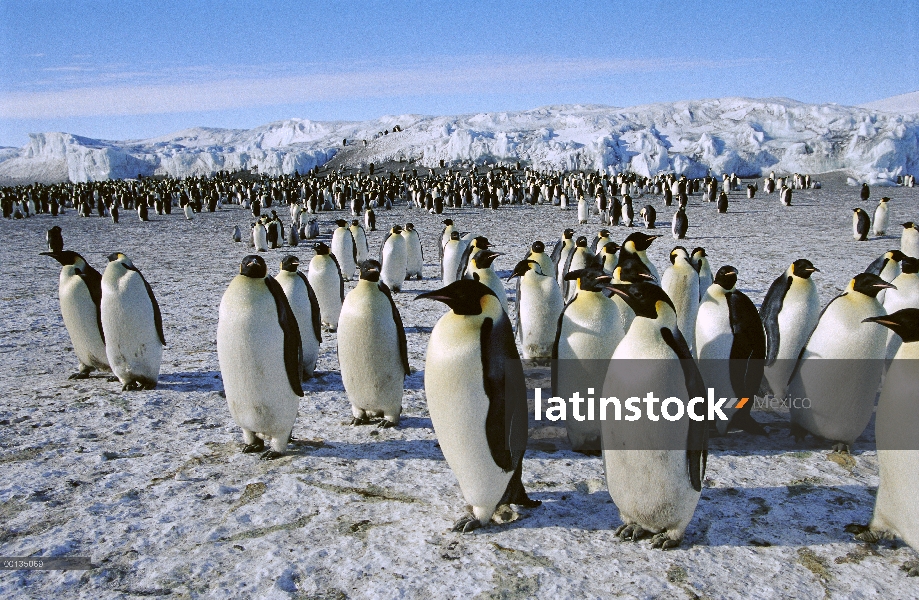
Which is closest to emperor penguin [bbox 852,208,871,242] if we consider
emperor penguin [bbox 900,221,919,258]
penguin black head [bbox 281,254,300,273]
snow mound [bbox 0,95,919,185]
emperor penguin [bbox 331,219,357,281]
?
emperor penguin [bbox 900,221,919,258]

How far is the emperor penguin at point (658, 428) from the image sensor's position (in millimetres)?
2838

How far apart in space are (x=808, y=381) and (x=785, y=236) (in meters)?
13.4

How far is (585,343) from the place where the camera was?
13.4ft

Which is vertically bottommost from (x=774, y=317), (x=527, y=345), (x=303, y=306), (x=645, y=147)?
(x=527, y=345)

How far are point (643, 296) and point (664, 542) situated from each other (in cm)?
119

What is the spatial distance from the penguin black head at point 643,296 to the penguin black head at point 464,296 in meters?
0.63

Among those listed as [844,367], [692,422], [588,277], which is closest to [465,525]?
[692,422]

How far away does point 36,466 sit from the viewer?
383 cm

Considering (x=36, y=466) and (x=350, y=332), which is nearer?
(x=36, y=466)

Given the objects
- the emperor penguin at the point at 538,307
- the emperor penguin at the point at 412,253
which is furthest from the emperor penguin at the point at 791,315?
the emperor penguin at the point at 412,253

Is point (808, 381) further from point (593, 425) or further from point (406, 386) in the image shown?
point (406, 386)

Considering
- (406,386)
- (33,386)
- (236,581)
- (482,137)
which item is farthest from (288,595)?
(482,137)

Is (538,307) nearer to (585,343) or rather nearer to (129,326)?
(585,343)

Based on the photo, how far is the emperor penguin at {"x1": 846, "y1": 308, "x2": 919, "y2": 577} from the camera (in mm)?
2734
